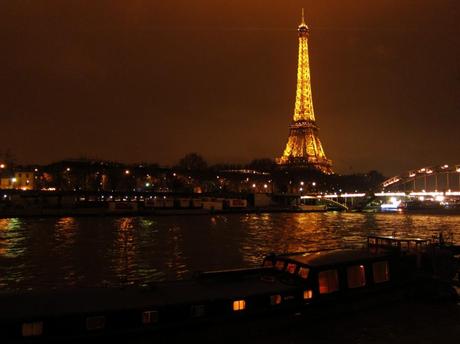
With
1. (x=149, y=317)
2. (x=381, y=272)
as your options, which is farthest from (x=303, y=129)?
(x=149, y=317)

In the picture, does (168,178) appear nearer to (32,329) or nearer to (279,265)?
(279,265)

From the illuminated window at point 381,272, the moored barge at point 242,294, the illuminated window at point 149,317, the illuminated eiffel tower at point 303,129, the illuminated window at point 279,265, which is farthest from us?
the illuminated eiffel tower at point 303,129

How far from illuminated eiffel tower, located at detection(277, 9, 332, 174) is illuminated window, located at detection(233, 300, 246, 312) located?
115418 mm

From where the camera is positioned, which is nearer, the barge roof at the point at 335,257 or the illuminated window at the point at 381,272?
the barge roof at the point at 335,257

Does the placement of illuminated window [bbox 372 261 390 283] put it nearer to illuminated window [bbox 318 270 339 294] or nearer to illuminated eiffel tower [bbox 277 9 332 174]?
illuminated window [bbox 318 270 339 294]

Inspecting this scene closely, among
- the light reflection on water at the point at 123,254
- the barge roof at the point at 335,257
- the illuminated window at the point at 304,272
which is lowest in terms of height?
the light reflection on water at the point at 123,254

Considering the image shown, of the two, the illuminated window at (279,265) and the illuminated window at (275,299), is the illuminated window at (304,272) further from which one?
the illuminated window at (275,299)

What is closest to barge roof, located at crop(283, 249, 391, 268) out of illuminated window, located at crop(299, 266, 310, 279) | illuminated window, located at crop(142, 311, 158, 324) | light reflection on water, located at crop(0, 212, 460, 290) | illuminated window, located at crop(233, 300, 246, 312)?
illuminated window, located at crop(299, 266, 310, 279)

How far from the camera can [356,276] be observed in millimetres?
13445

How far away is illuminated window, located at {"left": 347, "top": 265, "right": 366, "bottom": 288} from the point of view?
13238mm

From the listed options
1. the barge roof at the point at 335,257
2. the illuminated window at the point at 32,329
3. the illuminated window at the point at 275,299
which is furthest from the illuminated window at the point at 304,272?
the illuminated window at the point at 32,329

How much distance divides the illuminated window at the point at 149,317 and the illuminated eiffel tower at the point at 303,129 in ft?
383

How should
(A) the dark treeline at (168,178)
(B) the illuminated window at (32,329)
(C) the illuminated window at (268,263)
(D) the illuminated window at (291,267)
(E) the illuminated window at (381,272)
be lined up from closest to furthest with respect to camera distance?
1. (B) the illuminated window at (32,329)
2. (D) the illuminated window at (291,267)
3. (C) the illuminated window at (268,263)
4. (E) the illuminated window at (381,272)
5. (A) the dark treeline at (168,178)

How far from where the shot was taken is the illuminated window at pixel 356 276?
521 inches
